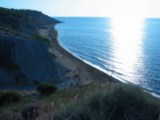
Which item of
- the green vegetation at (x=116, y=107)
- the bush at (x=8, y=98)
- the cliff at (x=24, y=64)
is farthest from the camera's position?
the cliff at (x=24, y=64)

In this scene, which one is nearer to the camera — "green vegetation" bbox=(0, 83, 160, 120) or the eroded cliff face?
"green vegetation" bbox=(0, 83, 160, 120)

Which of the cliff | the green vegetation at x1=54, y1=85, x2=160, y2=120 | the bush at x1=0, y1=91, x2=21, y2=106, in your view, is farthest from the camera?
the cliff

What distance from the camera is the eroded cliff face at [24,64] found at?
38.6m

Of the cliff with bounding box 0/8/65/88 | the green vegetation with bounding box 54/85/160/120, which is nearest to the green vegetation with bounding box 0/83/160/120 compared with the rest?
the green vegetation with bounding box 54/85/160/120

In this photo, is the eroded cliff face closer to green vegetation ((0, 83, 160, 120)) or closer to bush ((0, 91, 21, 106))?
bush ((0, 91, 21, 106))

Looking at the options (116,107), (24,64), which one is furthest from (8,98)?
(116,107)

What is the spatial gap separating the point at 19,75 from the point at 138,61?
33697mm

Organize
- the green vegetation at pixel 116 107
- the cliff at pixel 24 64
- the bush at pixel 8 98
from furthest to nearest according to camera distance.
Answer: the cliff at pixel 24 64 → the bush at pixel 8 98 → the green vegetation at pixel 116 107

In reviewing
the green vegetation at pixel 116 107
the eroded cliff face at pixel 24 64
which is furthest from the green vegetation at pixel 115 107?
the eroded cliff face at pixel 24 64

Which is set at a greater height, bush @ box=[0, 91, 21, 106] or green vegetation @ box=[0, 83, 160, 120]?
green vegetation @ box=[0, 83, 160, 120]

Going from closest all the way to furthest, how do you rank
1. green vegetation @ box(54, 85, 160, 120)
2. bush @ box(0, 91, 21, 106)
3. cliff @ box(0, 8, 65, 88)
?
green vegetation @ box(54, 85, 160, 120) → bush @ box(0, 91, 21, 106) → cliff @ box(0, 8, 65, 88)

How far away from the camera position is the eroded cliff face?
38.6 m

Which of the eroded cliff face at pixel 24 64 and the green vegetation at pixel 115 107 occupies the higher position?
the green vegetation at pixel 115 107

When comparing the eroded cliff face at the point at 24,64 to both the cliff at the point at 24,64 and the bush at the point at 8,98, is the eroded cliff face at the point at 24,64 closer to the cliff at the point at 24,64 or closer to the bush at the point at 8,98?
the cliff at the point at 24,64
